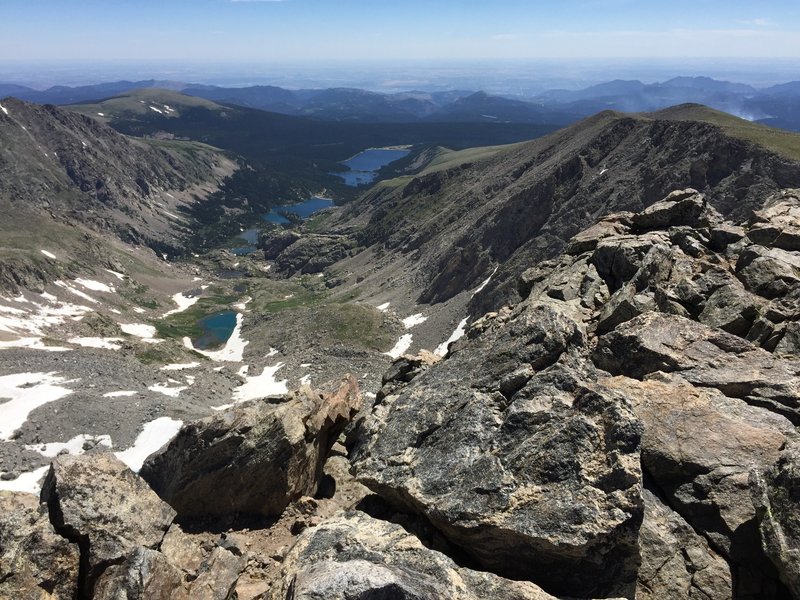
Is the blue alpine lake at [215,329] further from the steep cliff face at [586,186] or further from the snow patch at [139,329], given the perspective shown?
the steep cliff face at [586,186]

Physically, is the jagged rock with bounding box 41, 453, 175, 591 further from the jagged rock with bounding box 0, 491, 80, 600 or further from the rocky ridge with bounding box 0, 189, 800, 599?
the jagged rock with bounding box 0, 491, 80, 600

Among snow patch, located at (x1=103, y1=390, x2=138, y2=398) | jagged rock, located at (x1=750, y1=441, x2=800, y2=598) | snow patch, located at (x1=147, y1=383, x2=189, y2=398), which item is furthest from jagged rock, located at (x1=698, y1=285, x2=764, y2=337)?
snow patch, located at (x1=147, y1=383, x2=189, y2=398)

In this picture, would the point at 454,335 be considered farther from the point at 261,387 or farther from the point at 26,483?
the point at 26,483

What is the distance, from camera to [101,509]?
15945mm

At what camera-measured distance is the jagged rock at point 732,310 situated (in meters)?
24.1

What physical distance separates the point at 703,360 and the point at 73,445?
6361 cm

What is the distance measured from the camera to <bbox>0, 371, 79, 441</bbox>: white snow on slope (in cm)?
6091

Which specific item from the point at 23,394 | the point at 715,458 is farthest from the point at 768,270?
the point at 23,394

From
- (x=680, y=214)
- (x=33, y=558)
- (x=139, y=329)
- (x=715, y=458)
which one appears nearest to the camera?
(x=33, y=558)

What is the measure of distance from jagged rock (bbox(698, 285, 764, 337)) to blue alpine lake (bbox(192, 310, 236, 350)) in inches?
5081

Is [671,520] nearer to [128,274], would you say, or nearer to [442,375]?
[442,375]

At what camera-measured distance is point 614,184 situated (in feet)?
397

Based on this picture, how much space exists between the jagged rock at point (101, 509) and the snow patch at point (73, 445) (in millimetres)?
47376

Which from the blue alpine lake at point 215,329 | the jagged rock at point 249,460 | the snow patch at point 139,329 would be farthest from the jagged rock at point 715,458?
the snow patch at point 139,329
